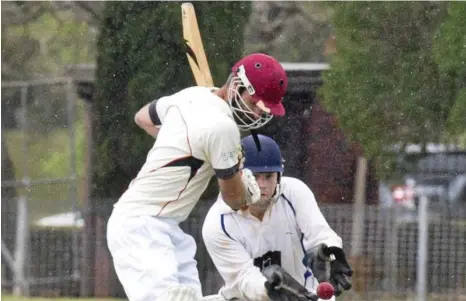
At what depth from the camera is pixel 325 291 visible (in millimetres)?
6227

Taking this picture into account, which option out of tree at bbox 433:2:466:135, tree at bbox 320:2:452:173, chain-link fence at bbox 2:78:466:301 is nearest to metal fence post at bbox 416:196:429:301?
chain-link fence at bbox 2:78:466:301

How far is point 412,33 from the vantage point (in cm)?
1058

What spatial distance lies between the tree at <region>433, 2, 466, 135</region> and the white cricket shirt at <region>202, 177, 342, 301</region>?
392cm

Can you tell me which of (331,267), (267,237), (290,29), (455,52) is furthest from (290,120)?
(331,267)

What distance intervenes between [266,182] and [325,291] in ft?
2.13

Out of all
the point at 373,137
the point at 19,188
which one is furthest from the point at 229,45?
the point at 19,188

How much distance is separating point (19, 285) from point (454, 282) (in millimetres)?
3448

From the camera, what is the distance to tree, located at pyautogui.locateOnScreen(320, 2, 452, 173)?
1055 cm

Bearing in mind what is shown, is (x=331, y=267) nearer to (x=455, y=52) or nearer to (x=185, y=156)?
(x=185, y=156)

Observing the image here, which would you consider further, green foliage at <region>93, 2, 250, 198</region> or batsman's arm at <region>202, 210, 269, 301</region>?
green foliage at <region>93, 2, 250, 198</region>

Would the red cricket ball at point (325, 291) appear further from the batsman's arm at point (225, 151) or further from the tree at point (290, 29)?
the tree at point (290, 29)

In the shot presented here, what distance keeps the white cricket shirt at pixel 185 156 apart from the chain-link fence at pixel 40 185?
511cm

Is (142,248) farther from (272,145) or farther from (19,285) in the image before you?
(19,285)

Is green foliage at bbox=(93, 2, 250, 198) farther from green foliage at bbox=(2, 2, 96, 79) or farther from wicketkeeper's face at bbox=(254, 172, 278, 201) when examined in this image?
wicketkeeper's face at bbox=(254, 172, 278, 201)
